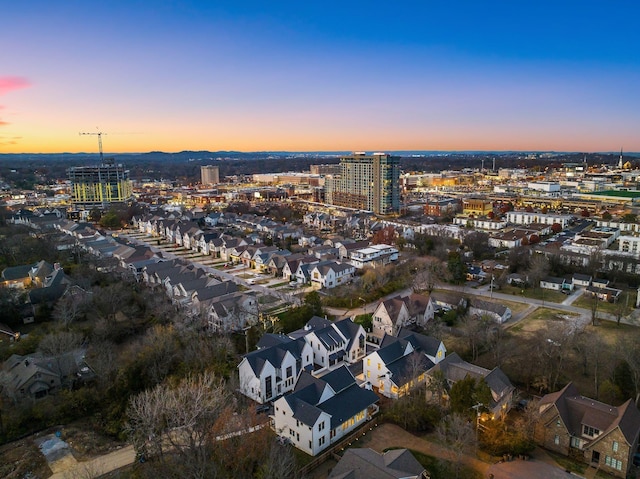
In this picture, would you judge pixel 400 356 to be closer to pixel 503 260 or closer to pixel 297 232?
pixel 503 260

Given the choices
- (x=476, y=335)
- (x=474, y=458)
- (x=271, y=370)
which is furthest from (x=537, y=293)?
(x=271, y=370)

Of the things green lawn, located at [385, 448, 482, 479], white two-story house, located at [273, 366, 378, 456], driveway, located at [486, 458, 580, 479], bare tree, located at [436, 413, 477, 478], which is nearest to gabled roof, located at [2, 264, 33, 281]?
white two-story house, located at [273, 366, 378, 456]

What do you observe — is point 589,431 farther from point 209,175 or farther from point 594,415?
point 209,175

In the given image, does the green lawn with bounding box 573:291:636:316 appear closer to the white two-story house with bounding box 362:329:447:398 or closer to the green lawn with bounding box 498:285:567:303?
the green lawn with bounding box 498:285:567:303

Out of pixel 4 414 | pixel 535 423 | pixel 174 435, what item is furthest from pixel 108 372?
pixel 535 423

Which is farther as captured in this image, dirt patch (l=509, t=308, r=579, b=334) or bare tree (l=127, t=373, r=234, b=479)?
dirt patch (l=509, t=308, r=579, b=334)
